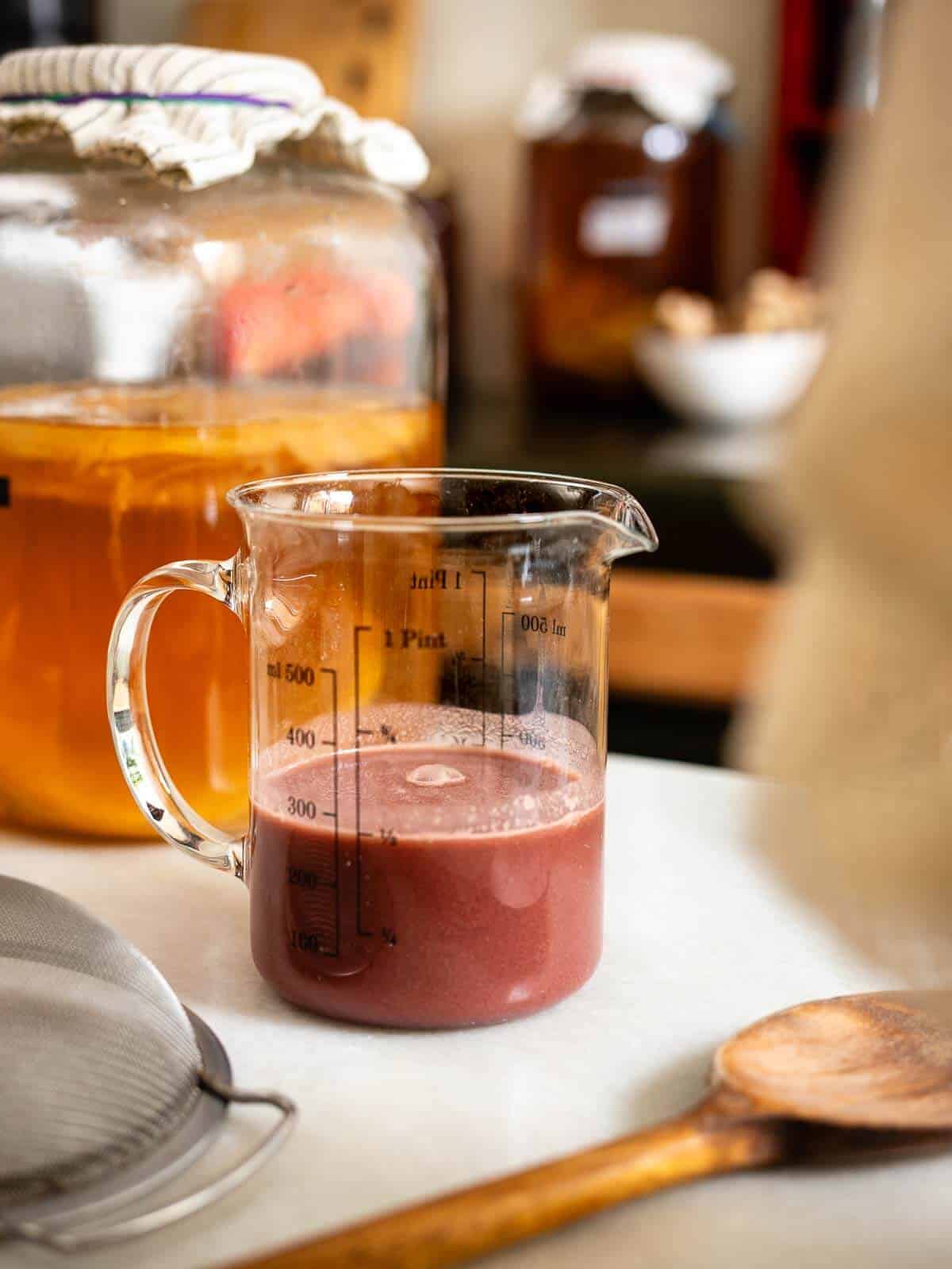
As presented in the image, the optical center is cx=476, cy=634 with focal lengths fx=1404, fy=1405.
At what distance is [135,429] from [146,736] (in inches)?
6.1

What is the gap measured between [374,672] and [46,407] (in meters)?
0.27

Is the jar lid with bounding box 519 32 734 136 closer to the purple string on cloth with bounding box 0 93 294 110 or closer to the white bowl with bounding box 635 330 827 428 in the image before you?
the white bowl with bounding box 635 330 827 428

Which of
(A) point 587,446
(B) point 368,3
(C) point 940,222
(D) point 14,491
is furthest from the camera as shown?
(B) point 368,3

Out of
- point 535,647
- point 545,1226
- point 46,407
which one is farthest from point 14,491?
point 545,1226

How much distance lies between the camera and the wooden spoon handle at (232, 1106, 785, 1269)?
33 centimetres

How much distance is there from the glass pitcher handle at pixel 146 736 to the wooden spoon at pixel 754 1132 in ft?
0.69

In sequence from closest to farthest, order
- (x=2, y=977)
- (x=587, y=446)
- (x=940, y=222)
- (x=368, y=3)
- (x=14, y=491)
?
1. (x=940, y=222)
2. (x=2, y=977)
3. (x=14, y=491)
4. (x=587, y=446)
5. (x=368, y=3)

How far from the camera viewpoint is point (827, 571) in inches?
12.7

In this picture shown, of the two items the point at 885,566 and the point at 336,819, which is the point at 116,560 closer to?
the point at 336,819

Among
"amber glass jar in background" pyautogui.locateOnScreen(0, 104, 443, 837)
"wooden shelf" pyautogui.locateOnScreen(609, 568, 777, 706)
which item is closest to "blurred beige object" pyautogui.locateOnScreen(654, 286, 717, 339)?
"wooden shelf" pyautogui.locateOnScreen(609, 568, 777, 706)

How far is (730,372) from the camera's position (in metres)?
1.71

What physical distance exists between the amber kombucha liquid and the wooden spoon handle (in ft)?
1.09

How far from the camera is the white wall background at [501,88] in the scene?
1.94 meters

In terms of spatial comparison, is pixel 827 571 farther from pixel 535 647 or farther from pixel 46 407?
pixel 46 407
